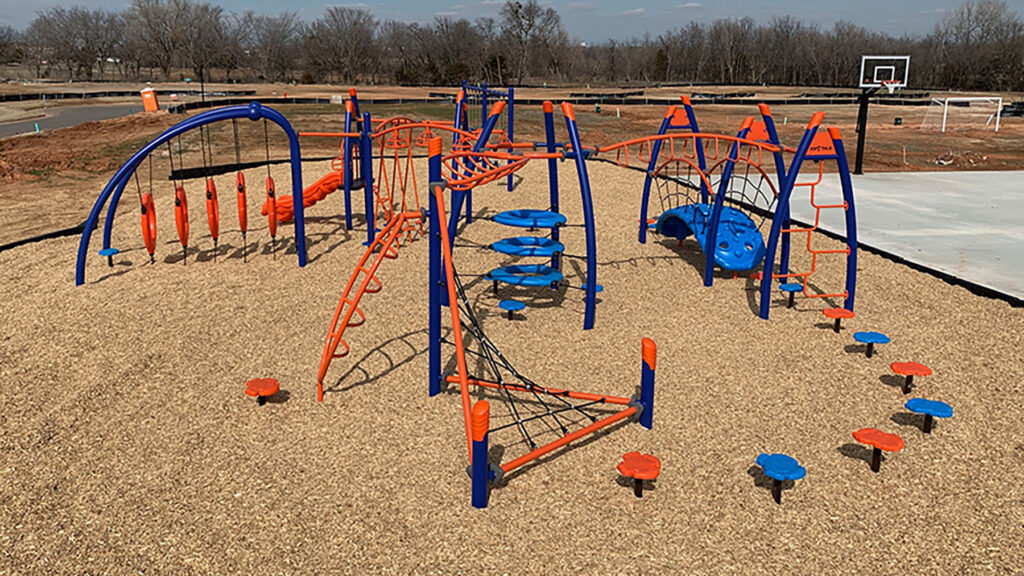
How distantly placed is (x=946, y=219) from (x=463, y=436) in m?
9.70

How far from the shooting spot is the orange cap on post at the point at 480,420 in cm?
376

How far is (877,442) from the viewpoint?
4246mm

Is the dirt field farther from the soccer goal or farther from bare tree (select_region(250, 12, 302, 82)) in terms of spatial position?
bare tree (select_region(250, 12, 302, 82))

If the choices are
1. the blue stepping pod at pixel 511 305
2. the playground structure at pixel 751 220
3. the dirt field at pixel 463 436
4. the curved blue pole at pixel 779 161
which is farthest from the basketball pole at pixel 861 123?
the blue stepping pod at pixel 511 305

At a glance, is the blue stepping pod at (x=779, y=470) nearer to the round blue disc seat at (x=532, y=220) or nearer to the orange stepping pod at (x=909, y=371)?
the orange stepping pod at (x=909, y=371)

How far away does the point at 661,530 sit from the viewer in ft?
12.5

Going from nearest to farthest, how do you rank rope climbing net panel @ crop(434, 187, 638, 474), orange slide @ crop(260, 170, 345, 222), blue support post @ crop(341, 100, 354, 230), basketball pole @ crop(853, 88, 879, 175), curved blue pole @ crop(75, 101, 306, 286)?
1. rope climbing net panel @ crop(434, 187, 638, 474)
2. curved blue pole @ crop(75, 101, 306, 286)
3. blue support post @ crop(341, 100, 354, 230)
4. orange slide @ crop(260, 170, 345, 222)
5. basketball pole @ crop(853, 88, 879, 175)

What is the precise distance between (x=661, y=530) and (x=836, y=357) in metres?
3.04

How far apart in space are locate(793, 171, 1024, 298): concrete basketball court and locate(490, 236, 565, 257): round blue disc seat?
187 inches

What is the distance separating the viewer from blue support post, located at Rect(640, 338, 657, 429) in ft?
15.4

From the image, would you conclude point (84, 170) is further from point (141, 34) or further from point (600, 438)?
point (141, 34)

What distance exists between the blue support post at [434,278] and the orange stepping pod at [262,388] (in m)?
1.13

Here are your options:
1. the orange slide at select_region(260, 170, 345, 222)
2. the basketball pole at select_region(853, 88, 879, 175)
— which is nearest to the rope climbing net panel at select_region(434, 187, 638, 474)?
the orange slide at select_region(260, 170, 345, 222)

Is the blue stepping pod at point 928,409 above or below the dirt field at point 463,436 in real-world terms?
above
